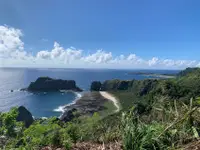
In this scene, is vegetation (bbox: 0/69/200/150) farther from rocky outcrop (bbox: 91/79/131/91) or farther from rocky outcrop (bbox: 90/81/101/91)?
rocky outcrop (bbox: 91/79/131/91)

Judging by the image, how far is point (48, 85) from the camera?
83938 mm

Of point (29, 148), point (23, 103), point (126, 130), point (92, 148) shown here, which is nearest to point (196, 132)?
point (126, 130)

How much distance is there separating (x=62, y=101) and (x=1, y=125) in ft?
196

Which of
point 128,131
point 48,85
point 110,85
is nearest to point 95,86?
point 110,85

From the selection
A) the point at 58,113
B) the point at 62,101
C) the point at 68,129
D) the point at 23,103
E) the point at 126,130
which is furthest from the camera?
the point at 62,101

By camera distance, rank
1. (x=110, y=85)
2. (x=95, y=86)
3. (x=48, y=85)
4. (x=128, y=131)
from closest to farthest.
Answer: (x=128, y=131) < (x=48, y=85) < (x=95, y=86) < (x=110, y=85)

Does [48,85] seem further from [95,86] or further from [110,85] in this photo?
[110,85]

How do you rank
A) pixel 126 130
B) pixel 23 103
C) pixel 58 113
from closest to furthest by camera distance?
pixel 126 130, pixel 58 113, pixel 23 103

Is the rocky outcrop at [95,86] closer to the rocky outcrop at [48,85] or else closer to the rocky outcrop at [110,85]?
the rocky outcrop at [110,85]

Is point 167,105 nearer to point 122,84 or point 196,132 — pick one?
point 196,132

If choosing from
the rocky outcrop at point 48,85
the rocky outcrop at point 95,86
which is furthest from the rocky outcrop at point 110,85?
the rocky outcrop at point 48,85

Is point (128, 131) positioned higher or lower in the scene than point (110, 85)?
higher

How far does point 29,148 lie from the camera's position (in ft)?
12.0

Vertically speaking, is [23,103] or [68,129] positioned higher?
[68,129]
